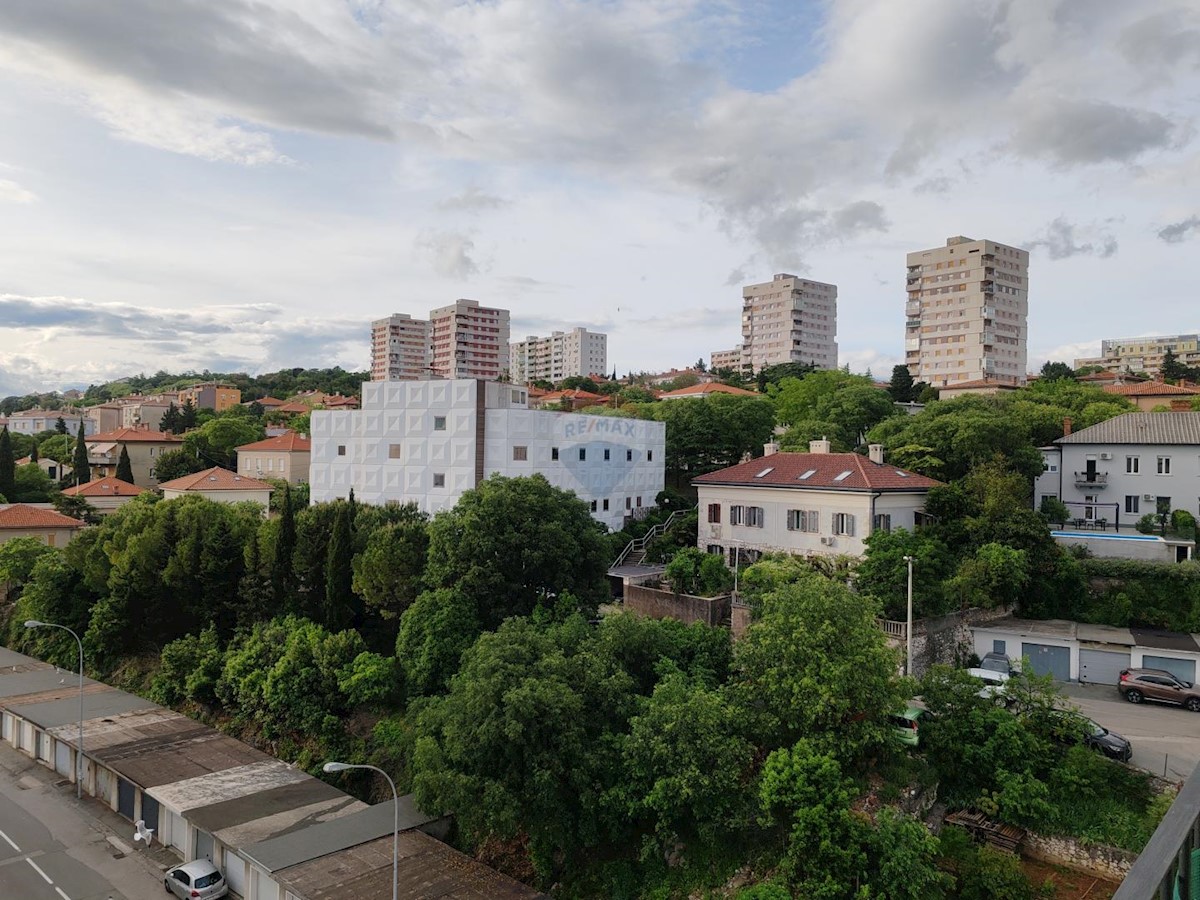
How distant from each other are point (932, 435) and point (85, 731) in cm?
4144

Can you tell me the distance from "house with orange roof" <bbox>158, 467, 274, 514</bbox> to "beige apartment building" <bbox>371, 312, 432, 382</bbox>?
90.6 m

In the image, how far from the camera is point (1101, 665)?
30250 mm

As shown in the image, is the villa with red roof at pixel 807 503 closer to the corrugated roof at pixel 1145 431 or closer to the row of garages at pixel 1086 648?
the row of garages at pixel 1086 648

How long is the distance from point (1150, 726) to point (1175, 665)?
4253 millimetres

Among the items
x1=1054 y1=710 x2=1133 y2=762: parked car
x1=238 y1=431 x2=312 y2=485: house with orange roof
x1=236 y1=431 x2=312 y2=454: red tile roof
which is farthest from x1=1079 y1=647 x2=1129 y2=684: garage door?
x1=236 y1=431 x2=312 y2=454: red tile roof

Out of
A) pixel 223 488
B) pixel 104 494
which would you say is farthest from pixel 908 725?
pixel 104 494

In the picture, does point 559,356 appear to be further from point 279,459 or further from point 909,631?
point 909,631

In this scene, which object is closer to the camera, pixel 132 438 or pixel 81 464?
pixel 81 464

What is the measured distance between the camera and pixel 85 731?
32688 millimetres

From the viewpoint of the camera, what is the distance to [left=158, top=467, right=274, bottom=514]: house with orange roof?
63688mm

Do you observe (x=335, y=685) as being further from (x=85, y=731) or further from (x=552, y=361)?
(x=552, y=361)

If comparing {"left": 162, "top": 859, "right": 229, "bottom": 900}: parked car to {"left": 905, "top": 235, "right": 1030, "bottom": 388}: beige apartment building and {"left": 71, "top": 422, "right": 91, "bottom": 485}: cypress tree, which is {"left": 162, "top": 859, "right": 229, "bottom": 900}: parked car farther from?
{"left": 905, "top": 235, "right": 1030, "bottom": 388}: beige apartment building

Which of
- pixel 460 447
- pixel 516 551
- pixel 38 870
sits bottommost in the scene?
pixel 38 870

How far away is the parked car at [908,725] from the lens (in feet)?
79.6
